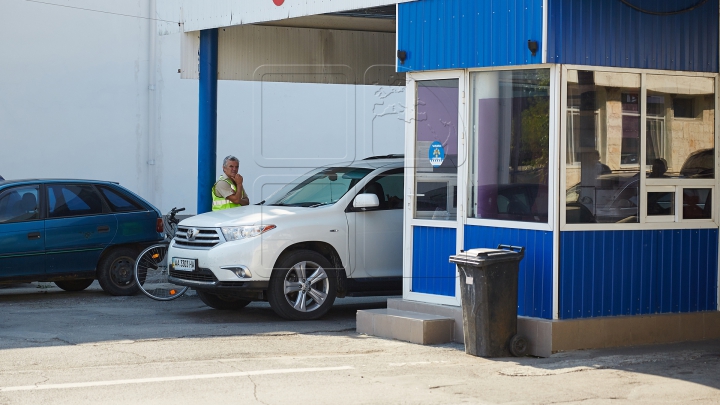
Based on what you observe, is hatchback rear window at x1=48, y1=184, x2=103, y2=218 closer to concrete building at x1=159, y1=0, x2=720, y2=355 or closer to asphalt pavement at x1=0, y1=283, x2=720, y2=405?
asphalt pavement at x1=0, y1=283, x2=720, y2=405

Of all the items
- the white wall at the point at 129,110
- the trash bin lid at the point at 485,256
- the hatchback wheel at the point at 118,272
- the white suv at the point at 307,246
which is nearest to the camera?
the trash bin lid at the point at 485,256

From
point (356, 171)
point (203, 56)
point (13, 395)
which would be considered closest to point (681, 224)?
point (356, 171)

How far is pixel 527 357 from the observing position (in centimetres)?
924

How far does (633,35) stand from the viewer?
380 inches

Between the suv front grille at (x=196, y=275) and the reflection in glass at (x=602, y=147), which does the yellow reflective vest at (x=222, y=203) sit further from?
the reflection in glass at (x=602, y=147)

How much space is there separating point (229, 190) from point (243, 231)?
215 cm

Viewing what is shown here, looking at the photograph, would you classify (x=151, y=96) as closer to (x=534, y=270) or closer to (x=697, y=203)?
(x=534, y=270)

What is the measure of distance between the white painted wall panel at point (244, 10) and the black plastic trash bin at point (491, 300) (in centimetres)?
324

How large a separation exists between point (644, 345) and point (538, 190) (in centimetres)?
188

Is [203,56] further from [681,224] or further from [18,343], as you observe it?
[681,224]

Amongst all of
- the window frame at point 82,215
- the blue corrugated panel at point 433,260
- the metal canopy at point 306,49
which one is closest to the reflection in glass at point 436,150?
the blue corrugated panel at point 433,260

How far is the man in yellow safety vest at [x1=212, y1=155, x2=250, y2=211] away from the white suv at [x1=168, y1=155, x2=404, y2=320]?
3.48 feet

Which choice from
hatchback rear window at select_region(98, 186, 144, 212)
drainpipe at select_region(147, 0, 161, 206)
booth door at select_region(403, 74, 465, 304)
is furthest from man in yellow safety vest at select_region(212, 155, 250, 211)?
drainpipe at select_region(147, 0, 161, 206)

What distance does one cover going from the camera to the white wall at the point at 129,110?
19719mm
